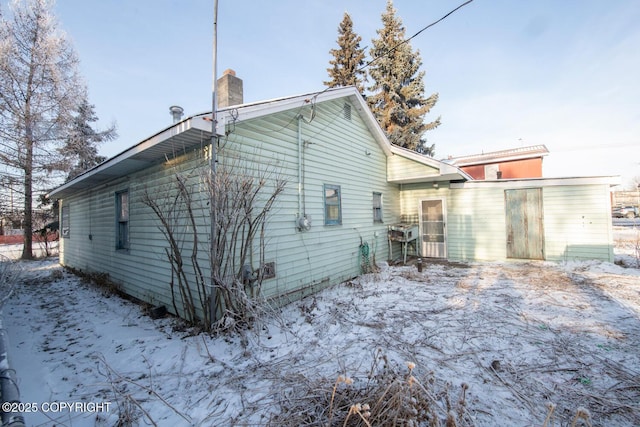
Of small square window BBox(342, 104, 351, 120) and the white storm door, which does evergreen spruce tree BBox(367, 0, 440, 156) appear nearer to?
the white storm door

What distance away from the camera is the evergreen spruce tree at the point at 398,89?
594 inches

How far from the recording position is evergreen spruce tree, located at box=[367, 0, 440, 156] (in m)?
15.1

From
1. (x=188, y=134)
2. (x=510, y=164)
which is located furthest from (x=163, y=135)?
(x=510, y=164)

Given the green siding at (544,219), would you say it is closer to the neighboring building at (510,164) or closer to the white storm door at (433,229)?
the white storm door at (433,229)

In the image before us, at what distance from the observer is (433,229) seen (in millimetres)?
9977

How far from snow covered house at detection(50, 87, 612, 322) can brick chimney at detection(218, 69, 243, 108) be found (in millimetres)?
1452

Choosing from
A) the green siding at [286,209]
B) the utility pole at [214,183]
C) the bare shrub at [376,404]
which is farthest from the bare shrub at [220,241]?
the bare shrub at [376,404]

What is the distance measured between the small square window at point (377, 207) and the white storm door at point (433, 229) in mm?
2182

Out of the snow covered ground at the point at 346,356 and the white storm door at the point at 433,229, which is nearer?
the snow covered ground at the point at 346,356

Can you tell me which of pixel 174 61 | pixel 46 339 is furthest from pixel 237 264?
pixel 174 61

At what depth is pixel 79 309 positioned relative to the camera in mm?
5523

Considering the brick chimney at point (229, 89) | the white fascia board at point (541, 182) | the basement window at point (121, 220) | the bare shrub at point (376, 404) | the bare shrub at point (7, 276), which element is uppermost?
the brick chimney at point (229, 89)

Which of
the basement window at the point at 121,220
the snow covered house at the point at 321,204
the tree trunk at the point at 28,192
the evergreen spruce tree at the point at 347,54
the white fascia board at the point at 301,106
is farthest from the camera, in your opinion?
the evergreen spruce tree at the point at 347,54

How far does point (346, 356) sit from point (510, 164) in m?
18.9
